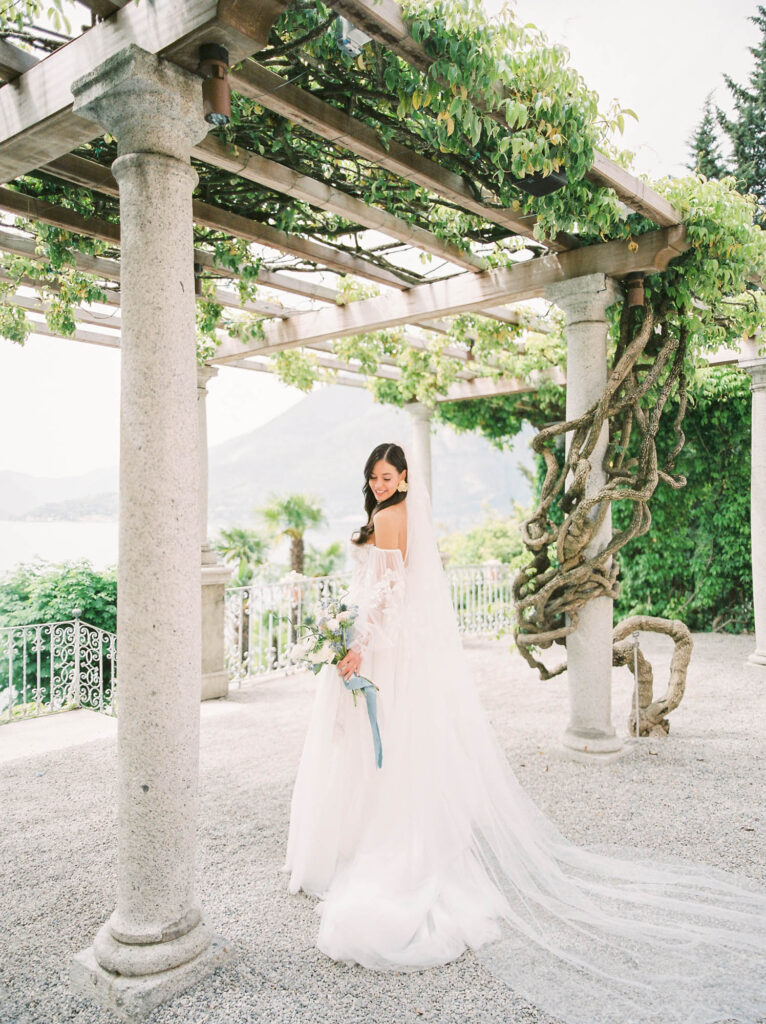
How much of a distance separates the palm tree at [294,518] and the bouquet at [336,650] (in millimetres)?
13546

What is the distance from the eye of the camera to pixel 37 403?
58.1m

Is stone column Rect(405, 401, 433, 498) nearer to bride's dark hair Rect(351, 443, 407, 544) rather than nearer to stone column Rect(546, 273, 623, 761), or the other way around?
stone column Rect(546, 273, 623, 761)

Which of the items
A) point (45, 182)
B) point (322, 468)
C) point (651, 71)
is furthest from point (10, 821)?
point (322, 468)

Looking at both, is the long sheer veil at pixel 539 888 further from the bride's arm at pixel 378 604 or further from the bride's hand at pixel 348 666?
the bride's hand at pixel 348 666

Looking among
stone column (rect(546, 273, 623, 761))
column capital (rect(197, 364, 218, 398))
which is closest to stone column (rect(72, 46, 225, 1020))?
stone column (rect(546, 273, 623, 761))

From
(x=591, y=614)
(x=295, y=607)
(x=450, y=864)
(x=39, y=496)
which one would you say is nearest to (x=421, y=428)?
(x=295, y=607)

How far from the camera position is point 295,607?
9.47m

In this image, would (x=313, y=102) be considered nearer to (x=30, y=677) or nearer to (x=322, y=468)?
(x=30, y=677)

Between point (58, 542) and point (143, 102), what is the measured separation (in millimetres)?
20642

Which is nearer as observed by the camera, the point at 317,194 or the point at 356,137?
the point at 356,137

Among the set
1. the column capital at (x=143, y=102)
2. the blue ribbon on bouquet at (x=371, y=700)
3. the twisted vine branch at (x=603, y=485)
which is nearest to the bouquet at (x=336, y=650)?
the blue ribbon on bouquet at (x=371, y=700)

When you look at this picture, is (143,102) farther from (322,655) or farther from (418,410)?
(418,410)

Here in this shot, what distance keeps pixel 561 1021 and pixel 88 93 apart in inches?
143

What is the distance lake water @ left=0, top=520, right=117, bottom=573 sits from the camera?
9.48 meters
